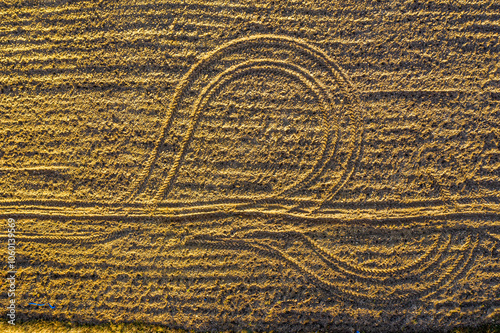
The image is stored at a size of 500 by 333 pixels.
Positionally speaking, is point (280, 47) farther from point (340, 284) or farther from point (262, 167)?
point (340, 284)

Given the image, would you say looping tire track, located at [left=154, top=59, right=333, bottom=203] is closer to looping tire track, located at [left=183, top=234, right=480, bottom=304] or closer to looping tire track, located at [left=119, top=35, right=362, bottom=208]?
looping tire track, located at [left=119, top=35, right=362, bottom=208]

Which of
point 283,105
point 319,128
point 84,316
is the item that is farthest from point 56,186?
point 319,128

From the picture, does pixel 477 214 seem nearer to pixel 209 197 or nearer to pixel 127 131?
pixel 209 197

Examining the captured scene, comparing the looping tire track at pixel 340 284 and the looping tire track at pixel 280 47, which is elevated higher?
the looping tire track at pixel 280 47

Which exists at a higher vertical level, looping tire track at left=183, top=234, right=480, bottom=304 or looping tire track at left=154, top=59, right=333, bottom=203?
looping tire track at left=154, top=59, right=333, bottom=203

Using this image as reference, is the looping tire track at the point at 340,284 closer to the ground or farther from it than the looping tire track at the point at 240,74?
closer to the ground

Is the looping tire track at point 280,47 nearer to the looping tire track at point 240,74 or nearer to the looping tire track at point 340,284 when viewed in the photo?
the looping tire track at point 240,74

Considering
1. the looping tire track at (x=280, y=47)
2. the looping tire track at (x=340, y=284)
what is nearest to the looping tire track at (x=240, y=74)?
the looping tire track at (x=280, y=47)

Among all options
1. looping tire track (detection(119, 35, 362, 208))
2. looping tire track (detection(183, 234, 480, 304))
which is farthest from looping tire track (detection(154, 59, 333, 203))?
looping tire track (detection(183, 234, 480, 304))

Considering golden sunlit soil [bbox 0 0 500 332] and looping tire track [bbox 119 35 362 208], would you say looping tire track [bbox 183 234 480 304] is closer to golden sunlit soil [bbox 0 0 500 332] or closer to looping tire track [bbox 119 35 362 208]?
golden sunlit soil [bbox 0 0 500 332]
